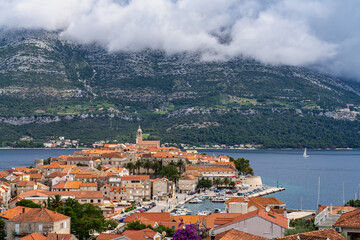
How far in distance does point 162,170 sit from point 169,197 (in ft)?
31.7

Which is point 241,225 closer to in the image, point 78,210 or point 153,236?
point 153,236

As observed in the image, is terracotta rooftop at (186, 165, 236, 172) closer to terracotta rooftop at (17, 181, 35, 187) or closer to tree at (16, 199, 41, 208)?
terracotta rooftop at (17, 181, 35, 187)

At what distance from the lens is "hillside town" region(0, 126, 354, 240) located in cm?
2797

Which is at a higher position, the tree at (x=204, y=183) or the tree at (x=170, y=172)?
the tree at (x=170, y=172)

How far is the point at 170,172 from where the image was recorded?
8512 centimetres

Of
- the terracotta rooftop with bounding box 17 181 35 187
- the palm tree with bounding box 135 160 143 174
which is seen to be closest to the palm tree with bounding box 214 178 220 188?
the palm tree with bounding box 135 160 143 174

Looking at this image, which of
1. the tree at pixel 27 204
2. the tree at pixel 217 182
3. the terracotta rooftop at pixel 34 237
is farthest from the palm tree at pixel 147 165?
the terracotta rooftop at pixel 34 237

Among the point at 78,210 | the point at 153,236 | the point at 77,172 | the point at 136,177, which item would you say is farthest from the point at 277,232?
the point at 77,172

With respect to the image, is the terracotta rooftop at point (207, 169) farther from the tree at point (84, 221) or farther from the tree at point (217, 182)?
the tree at point (84, 221)

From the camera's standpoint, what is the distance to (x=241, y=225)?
27531 millimetres

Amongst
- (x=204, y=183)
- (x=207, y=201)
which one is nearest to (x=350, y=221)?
(x=207, y=201)

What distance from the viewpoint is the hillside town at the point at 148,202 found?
28.0 metres

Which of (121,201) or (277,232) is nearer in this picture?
(277,232)

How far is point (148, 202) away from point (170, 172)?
45.7 feet
